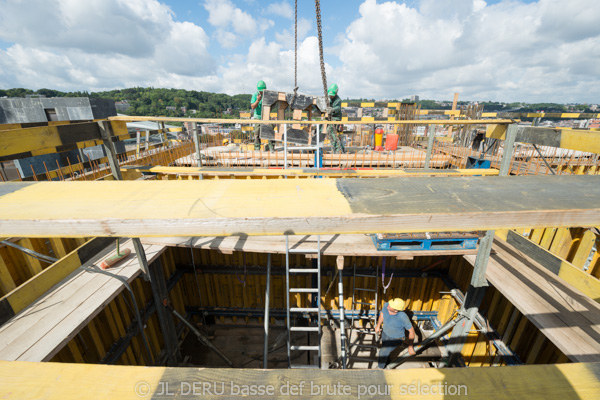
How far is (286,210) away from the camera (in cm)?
115

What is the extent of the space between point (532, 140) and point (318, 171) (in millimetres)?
3416

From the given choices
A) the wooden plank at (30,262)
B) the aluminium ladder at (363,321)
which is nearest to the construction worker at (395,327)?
the aluminium ladder at (363,321)

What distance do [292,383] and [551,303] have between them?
15.3ft

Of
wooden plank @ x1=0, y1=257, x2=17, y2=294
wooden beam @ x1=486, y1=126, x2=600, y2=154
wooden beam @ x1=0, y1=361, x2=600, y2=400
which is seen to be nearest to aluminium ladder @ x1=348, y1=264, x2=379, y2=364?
wooden beam @ x1=486, y1=126, x2=600, y2=154

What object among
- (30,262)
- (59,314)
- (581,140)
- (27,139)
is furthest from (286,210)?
(30,262)

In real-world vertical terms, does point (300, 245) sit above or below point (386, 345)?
above

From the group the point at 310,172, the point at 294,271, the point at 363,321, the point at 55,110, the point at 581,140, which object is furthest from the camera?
the point at 55,110

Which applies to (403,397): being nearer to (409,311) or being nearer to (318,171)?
(318,171)

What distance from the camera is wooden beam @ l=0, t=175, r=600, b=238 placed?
110cm

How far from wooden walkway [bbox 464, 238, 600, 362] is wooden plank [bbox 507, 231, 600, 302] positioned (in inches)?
9.9

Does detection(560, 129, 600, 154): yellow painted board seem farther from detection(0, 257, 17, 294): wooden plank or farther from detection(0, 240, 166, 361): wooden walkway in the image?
detection(0, 257, 17, 294): wooden plank

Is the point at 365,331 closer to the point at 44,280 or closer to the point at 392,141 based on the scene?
the point at 44,280

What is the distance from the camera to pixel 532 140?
3.44 metres

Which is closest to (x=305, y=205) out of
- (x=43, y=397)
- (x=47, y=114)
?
(x=43, y=397)
